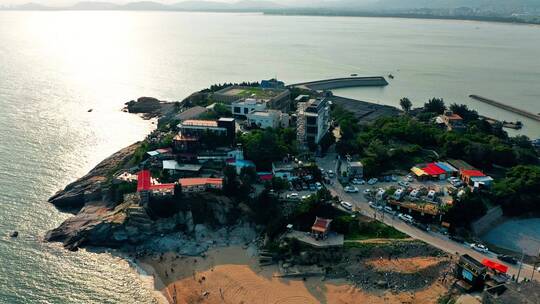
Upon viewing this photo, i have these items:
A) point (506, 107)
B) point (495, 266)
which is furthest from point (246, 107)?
point (506, 107)

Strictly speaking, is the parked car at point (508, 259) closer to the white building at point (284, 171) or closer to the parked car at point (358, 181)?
the parked car at point (358, 181)

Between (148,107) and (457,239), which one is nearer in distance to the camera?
(457,239)

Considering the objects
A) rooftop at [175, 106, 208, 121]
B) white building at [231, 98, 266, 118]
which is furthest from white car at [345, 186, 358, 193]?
rooftop at [175, 106, 208, 121]

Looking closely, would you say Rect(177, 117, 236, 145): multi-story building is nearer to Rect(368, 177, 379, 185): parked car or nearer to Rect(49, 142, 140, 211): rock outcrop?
Rect(49, 142, 140, 211): rock outcrop

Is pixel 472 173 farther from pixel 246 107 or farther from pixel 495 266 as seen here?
pixel 246 107

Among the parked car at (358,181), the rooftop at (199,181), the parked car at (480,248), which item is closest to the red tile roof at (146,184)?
the rooftop at (199,181)

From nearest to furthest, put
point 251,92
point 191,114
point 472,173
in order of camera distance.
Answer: point 472,173 → point 191,114 → point 251,92
